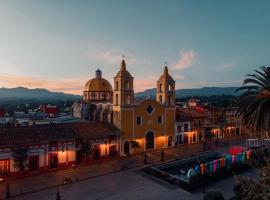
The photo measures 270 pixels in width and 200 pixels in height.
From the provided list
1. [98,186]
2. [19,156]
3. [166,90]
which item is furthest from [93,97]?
[98,186]

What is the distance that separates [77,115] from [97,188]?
29.1 m

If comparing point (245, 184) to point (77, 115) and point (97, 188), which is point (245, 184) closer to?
point (97, 188)

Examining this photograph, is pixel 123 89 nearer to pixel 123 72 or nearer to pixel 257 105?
pixel 123 72

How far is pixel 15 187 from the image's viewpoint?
2639 cm

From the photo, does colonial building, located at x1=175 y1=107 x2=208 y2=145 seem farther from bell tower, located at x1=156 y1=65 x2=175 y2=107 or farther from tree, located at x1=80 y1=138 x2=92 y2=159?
tree, located at x1=80 y1=138 x2=92 y2=159

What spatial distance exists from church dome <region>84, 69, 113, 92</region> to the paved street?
2093 cm

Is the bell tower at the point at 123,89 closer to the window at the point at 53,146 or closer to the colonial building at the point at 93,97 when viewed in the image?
the colonial building at the point at 93,97

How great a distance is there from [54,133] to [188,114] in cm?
2684

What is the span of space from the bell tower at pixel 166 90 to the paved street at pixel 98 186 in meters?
15.4

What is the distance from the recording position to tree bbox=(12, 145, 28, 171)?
28.2 m

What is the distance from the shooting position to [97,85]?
51.8 metres

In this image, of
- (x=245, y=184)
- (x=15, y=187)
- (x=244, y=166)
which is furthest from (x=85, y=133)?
(x=245, y=184)

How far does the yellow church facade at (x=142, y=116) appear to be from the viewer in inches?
1583

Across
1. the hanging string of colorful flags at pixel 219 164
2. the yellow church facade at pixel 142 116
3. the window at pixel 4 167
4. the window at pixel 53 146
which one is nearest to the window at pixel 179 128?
the yellow church facade at pixel 142 116
